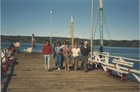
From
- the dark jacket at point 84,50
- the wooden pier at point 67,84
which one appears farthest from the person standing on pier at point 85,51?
the wooden pier at point 67,84

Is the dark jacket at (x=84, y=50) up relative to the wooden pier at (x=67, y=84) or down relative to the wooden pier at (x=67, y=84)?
up

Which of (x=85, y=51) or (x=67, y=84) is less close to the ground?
(x=85, y=51)

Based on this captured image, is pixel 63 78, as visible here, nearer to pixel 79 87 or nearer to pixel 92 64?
pixel 79 87


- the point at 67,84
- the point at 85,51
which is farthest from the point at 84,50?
the point at 67,84

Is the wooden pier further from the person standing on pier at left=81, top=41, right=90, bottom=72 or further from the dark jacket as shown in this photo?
the dark jacket

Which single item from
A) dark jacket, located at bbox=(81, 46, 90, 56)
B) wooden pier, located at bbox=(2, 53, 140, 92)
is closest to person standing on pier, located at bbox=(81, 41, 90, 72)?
dark jacket, located at bbox=(81, 46, 90, 56)

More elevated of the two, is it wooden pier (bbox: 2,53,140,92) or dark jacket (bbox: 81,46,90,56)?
dark jacket (bbox: 81,46,90,56)

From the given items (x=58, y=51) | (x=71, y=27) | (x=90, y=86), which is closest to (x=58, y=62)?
(x=58, y=51)

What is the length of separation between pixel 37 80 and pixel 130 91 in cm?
463

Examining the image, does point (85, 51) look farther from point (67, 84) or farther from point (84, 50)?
point (67, 84)

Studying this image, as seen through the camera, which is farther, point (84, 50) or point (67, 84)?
point (84, 50)

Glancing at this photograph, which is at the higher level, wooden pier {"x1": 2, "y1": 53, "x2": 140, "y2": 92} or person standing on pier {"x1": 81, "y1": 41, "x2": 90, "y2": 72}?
person standing on pier {"x1": 81, "y1": 41, "x2": 90, "y2": 72}

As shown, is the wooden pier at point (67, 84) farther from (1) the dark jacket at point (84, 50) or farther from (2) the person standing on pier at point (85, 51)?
(1) the dark jacket at point (84, 50)

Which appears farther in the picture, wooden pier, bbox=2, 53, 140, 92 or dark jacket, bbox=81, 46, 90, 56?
dark jacket, bbox=81, 46, 90, 56
